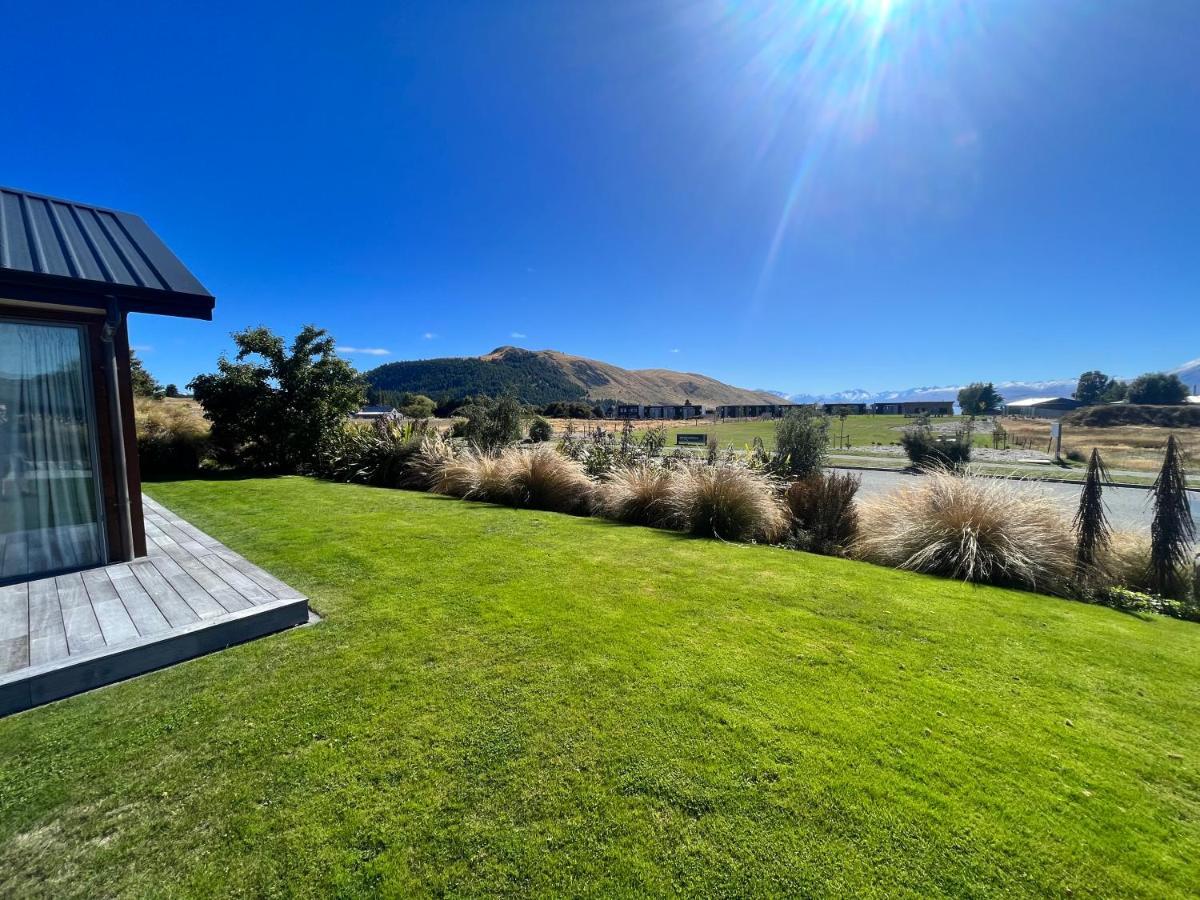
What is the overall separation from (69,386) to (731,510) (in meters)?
6.44

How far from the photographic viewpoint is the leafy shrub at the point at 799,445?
8.43m

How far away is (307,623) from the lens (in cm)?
319

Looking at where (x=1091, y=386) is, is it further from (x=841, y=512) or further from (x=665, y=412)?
(x=841, y=512)

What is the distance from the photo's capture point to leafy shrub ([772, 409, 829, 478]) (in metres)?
8.43

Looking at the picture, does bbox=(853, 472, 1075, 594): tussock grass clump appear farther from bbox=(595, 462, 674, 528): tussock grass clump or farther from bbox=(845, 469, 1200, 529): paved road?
bbox=(595, 462, 674, 528): tussock grass clump

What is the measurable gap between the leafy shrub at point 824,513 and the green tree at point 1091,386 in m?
93.8

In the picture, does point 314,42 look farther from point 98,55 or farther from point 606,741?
point 606,741

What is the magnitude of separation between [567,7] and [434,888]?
10.9 meters

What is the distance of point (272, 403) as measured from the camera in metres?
11.0

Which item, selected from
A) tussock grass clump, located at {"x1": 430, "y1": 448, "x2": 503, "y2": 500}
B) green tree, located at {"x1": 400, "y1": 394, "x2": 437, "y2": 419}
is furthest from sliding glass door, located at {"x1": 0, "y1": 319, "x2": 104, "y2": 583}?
green tree, located at {"x1": 400, "y1": 394, "x2": 437, "y2": 419}

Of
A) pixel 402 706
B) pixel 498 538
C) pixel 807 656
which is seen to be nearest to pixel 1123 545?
pixel 807 656

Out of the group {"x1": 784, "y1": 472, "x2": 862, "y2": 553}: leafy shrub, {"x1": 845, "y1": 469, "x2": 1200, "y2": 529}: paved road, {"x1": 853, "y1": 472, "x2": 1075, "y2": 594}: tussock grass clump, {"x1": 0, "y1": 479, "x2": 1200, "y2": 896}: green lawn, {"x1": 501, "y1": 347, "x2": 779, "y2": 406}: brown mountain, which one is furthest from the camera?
{"x1": 501, "y1": 347, "x2": 779, "y2": 406}: brown mountain

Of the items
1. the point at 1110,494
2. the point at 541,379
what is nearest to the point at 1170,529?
the point at 1110,494

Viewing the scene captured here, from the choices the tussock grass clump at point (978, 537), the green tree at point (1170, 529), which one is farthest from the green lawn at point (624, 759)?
the green tree at point (1170, 529)
